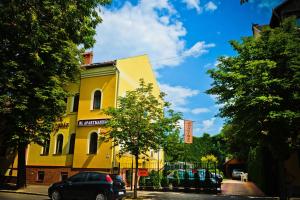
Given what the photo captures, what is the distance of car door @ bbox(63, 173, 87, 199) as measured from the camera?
591 inches

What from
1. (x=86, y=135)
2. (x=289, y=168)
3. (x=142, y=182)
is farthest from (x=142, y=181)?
(x=289, y=168)

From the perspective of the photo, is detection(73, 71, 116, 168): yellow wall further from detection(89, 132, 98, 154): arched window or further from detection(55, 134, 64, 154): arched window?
detection(55, 134, 64, 154): arched window


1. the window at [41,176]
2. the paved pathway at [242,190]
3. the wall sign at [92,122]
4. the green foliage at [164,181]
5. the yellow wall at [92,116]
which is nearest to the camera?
the paved pathway at [242,190]

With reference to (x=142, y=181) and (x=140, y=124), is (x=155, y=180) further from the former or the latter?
(x=140, y=124)

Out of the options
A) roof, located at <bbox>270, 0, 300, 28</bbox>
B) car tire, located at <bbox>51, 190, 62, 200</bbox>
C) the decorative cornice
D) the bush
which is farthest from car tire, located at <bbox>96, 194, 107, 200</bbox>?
roof, located at <bbox>270, 0, 300, 28</bbox>

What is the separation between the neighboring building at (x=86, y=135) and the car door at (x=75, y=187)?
7.48m

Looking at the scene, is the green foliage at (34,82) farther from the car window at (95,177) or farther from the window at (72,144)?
the car window at (95,177)

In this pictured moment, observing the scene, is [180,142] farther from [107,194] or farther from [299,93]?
[299,93]

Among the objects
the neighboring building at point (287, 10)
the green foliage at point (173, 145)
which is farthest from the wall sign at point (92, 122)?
the neighboring building at point (287, 10)

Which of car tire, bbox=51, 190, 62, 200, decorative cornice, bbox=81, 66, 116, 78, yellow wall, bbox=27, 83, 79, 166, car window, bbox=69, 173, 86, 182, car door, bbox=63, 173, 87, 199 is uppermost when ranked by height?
decorative cornice, bbox=81, 66, 116, 78

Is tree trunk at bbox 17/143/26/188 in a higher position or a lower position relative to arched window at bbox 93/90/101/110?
lower

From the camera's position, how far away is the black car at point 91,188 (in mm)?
14555

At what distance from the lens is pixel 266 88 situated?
1492 centimetres

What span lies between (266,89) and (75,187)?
35.9ft
